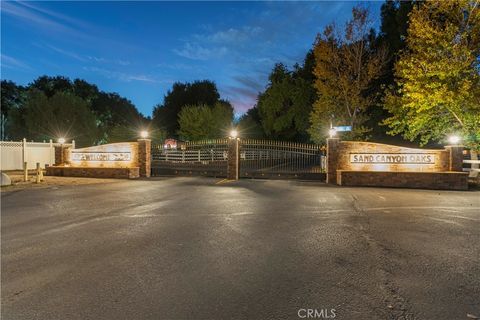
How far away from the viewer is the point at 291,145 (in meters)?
19.4

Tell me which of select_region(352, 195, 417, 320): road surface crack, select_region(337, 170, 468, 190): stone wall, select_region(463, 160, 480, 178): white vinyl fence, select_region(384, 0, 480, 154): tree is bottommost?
select_region(352, 195, 417, 320): road surface crack

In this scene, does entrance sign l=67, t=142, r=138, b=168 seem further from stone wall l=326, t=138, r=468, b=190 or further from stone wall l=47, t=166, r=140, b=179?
stone wall l=326, t=138, r=468, b=190

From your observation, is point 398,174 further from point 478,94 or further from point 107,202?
point 107,202

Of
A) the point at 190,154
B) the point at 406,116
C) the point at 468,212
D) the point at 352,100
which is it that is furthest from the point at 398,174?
the point at 190,154

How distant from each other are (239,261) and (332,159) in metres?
12.5

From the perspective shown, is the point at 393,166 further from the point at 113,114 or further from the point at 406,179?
the point at 113,114

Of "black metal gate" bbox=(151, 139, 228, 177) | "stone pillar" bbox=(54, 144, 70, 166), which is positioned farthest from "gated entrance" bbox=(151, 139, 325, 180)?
"stone pillar" bbox=(54, 144, 70, 166)

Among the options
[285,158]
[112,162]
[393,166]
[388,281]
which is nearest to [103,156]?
[112,162]

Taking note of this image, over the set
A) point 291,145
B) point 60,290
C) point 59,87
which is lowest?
point 60,290

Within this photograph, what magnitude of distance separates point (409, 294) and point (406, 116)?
664 inches

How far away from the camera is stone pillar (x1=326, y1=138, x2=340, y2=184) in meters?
16.9

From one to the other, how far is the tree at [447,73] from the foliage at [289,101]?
18.4 meters

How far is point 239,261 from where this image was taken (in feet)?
17.3

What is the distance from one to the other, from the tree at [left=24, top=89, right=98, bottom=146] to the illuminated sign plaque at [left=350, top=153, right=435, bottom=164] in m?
37.1
